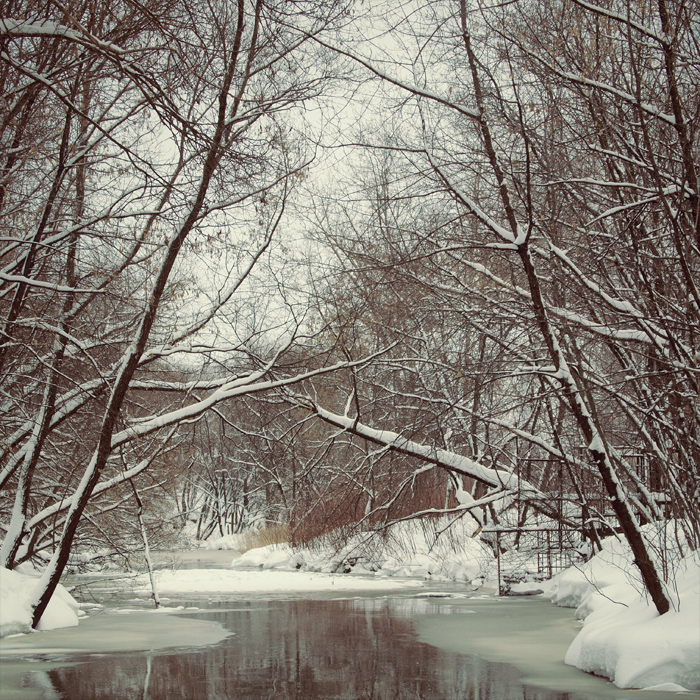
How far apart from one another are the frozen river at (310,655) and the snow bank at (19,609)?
16 cm

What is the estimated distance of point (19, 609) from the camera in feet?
33.3

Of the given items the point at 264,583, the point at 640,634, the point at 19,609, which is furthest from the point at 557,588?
the point at 19,609

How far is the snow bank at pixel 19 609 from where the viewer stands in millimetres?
9945

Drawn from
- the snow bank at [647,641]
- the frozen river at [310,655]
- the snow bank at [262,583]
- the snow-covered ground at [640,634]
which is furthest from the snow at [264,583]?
the snow bank at [647,641]

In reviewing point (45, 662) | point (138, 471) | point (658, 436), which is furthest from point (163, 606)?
point (658, 436)

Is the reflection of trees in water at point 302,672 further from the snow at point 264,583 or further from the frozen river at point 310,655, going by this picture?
the snow at point 264,583

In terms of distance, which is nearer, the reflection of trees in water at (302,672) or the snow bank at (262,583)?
the reflection of trees in water at (302,672)

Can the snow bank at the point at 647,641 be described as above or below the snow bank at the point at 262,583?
above

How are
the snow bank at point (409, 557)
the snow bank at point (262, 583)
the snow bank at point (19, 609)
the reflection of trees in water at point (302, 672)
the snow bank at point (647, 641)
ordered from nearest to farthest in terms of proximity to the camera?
the snow bank at point (647, 641), the reflection of trees in water at point (302, 672), the snow bank at point (19, 609), the snow bank at point (262, 583), the snow bank at point (409, 557)

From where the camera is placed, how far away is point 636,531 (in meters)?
7.80

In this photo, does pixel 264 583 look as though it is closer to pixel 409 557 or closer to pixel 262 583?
pixel 262 583

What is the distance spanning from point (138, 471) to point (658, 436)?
6.45 metres

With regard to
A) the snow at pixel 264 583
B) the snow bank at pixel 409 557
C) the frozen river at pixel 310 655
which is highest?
the snow bank at pixel 409 557

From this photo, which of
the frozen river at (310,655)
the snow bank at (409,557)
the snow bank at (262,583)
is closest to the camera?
the frozen river at (310,655)
